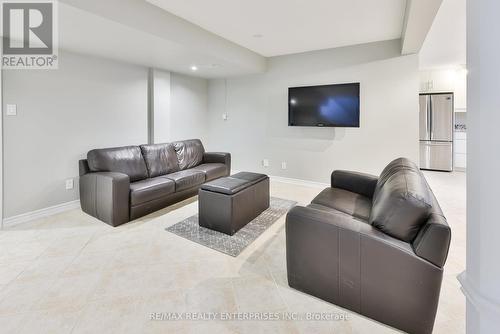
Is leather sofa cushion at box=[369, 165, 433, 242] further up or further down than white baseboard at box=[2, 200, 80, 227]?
further up

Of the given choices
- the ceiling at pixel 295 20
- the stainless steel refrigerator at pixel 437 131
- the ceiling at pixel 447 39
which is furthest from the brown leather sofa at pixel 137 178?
the stainless steel refrigerator at pixel 437 131

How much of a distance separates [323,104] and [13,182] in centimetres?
451

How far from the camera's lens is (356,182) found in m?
2.89

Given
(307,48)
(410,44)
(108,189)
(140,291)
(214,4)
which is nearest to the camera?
(140,291)

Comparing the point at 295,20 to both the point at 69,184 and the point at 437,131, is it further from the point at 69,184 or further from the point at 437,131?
the point at 437,131

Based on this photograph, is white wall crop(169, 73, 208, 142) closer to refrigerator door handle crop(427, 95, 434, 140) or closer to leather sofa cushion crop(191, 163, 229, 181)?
leather sofa cushion crop(191, 163, 229, 181)

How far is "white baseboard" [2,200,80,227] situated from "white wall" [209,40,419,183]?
3.19m

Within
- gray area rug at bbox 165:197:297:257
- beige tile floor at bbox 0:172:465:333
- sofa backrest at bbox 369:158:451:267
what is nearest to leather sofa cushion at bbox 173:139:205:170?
gray area rug at bbox 165:197:297:257

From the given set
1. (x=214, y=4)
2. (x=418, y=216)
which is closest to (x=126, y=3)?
(x=214, y=4)

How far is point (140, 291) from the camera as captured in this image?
1.87m

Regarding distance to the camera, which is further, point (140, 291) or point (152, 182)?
point (152, 182)

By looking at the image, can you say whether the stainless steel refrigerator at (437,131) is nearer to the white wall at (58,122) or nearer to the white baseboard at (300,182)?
the white baseboard at (300,182)

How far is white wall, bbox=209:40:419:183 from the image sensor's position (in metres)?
4.00

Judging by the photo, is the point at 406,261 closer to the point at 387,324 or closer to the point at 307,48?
the point at 387,324
